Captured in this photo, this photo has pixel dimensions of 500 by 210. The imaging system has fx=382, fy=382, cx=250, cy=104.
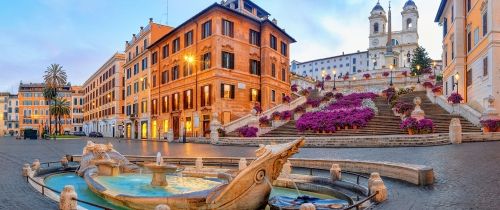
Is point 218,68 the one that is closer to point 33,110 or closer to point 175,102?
point 175,102

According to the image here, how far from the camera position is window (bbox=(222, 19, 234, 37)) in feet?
137

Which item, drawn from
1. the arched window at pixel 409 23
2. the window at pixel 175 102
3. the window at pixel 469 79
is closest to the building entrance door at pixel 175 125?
the window at pixel 175 102

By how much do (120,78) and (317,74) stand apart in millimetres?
91707

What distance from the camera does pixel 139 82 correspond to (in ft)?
202

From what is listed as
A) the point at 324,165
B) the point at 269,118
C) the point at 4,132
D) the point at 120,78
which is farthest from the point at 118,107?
the point at 4,132

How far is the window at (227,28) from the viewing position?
1642 inches

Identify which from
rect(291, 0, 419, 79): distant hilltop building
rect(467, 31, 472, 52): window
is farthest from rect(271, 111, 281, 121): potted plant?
rect(291, 0, 419, 79): distant hilltop building

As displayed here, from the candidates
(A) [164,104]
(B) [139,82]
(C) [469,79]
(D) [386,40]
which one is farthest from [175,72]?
(D) [386,40]

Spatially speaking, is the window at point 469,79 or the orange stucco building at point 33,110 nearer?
the window at point 469,79

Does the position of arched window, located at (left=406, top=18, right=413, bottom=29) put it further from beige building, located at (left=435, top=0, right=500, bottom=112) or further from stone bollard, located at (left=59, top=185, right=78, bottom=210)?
stone bollard, located at (left=59, top=185, right=78, bottom=210)

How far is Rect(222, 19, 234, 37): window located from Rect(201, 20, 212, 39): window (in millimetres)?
1470

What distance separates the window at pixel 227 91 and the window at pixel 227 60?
2.19 metres

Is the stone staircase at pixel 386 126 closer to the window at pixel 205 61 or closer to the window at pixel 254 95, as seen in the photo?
the window at pixel 254 95

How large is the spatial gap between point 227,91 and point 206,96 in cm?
250
